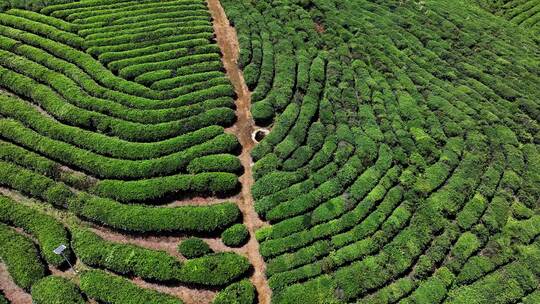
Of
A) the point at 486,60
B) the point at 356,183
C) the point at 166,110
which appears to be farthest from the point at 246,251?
the point at 486,60

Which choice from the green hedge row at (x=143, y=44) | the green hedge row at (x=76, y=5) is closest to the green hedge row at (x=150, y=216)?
the green hedge row at (x=143, y=44)

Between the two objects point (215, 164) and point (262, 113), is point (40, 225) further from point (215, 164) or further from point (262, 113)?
point (262, 113)

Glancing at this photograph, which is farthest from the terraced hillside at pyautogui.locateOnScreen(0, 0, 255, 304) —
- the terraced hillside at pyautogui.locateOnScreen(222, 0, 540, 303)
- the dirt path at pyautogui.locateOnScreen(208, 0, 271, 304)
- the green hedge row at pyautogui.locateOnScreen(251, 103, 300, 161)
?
the terraced hillside at pyautogui.locateOnScreen(222, 0, 540, 303)

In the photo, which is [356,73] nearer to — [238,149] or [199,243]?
[238,149]

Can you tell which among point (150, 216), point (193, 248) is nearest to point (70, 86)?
point (150, 216)

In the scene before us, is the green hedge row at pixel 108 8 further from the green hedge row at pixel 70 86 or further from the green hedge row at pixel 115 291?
the green hedge row at pixel 115 291

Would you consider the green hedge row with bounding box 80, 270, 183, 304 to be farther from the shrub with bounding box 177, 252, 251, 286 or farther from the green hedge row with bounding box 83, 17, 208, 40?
the green hedge row with bounding box 83, 17, 208, 40
